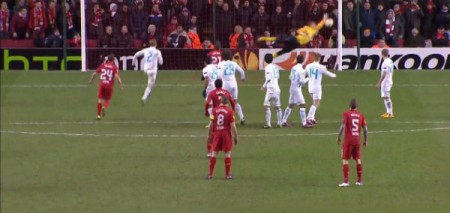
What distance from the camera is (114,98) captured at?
4097 cm

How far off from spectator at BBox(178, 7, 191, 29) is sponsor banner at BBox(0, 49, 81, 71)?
372 cm

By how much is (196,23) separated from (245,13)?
5.74ft

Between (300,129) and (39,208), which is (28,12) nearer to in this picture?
(300,129)

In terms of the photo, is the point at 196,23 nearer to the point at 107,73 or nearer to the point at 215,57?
the point at 215,57

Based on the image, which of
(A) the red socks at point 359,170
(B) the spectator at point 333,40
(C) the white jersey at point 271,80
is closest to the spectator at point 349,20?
(B) the spectator at point 333,40

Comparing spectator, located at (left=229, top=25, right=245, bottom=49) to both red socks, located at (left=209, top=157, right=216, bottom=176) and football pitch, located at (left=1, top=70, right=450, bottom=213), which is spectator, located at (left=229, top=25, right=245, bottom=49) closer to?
football pitch, located at (left=1, top=70, right=450, bottom=213)

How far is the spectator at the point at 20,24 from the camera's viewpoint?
43.3 m

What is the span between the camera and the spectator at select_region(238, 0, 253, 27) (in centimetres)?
4438

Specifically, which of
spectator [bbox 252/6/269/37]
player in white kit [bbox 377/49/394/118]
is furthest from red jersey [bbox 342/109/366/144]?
spectator [bbox 252/6/269/37]

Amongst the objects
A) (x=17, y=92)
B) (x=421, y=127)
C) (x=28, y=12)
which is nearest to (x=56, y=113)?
(x=17, y=92)

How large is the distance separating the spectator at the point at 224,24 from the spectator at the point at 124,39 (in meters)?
3.07

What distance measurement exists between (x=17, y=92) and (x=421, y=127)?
1307 centimetres

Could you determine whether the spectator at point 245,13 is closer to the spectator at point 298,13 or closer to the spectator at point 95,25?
the spectator at point 298,13

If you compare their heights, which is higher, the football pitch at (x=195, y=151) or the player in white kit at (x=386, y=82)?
the player in white kit at (x=386, y=82)
